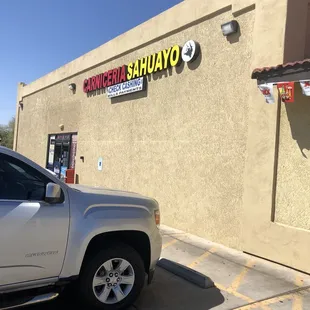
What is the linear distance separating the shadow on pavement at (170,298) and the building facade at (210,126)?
2.03m

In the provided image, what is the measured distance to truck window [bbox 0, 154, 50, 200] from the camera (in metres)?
3.83

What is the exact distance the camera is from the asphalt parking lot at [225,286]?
191 inches

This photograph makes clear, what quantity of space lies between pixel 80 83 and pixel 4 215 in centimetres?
1211

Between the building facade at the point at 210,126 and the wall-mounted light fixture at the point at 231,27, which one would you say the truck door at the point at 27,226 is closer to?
the building facade at the point at 210,126

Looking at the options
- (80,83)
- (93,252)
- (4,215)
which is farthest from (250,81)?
(80,83)

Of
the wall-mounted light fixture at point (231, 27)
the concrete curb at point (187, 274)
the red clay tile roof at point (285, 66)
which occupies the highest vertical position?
the wall-mounted light fixture at point (231, 27)

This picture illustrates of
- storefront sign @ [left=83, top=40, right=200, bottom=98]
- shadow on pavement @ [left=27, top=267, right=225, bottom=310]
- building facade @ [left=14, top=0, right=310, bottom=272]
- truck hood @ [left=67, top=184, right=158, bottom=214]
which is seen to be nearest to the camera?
truck hood @ [left=67, top=184, right=158, bottom=214]

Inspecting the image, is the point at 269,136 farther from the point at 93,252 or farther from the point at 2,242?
the point at 2,242

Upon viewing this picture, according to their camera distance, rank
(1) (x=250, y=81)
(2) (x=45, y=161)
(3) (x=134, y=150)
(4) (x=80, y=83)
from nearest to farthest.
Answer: (1) (x=250, y=81) → (3) (x=134, y=150) → (4) (x=80, y=83) → (2) (x=45, y=161)

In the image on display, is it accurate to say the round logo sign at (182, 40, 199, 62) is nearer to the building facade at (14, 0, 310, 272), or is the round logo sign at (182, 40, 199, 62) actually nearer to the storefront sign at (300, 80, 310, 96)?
the building facade at (14, 0, 310, 272)

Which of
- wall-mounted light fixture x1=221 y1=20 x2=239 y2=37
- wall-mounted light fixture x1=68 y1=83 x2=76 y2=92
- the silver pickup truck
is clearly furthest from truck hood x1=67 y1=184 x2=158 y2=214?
wall-mounted light fixture x1=68 y1=83 x2=76 y2=92

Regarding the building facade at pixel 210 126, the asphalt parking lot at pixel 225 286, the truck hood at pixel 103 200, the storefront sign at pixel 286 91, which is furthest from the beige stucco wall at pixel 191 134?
the truck hood at pixel 103 200

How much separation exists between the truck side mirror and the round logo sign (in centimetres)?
605

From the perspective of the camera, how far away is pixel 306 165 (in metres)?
6.47
